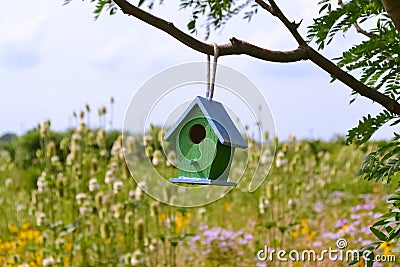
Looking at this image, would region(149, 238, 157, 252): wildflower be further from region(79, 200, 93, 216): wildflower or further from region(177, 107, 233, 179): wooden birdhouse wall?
region(177, 107, 233, 179): wooden birdhouse wall

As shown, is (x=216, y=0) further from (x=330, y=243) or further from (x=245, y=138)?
(x=330, y=243)

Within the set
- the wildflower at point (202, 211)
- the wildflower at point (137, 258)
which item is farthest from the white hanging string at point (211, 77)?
the wildflower at point (202, 211)

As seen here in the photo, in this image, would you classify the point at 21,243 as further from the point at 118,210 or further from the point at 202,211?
A: the point at 118,210

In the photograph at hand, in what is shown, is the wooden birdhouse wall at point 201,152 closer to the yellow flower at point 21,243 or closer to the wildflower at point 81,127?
the wildflower at point 81,127

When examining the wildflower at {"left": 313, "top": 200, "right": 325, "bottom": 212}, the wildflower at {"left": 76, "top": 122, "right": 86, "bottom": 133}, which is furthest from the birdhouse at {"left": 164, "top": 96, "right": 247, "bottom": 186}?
the wildflower at {"left": 313, "top": 200, "right": 325, "bottom": 212}

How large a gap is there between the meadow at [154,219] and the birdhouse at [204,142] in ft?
0.34

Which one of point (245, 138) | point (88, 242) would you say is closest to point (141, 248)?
point (88, 242)

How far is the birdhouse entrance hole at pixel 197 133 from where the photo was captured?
128 cm

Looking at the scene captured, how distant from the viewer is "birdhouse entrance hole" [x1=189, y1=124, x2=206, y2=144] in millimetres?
1279

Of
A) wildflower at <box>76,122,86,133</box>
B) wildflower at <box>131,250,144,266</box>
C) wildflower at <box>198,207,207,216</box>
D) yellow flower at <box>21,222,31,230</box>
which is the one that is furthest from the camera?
yellow flower at <box>21,222,31,230</box>

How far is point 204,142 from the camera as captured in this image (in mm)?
1235

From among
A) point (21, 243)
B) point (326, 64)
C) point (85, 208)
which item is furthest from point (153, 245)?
point (326, 64)

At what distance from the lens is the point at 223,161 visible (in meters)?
1.23

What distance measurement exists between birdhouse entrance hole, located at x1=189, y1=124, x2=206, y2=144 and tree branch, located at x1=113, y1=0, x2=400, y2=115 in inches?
11.5
